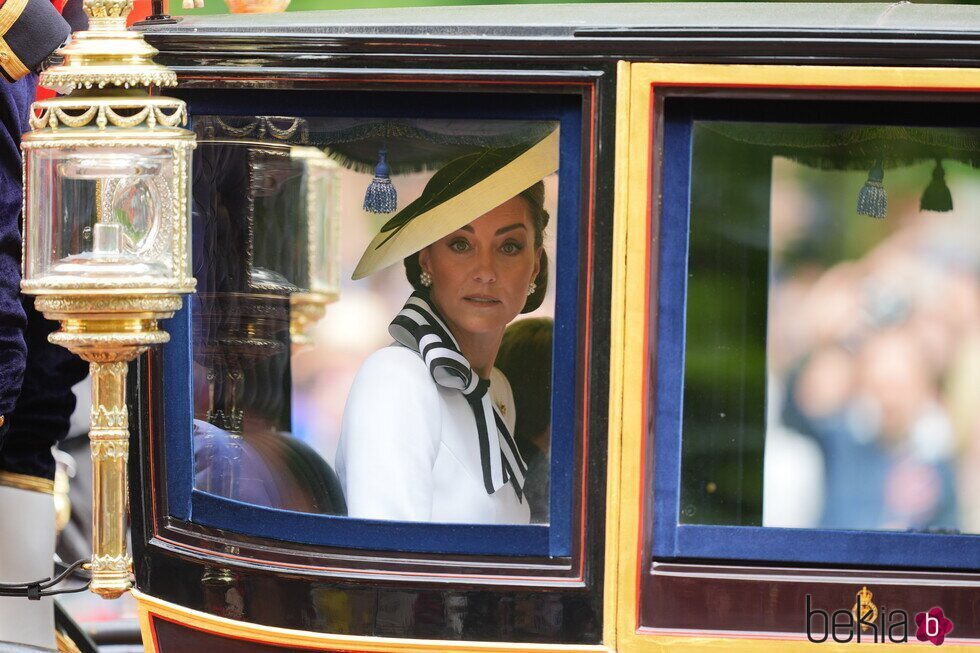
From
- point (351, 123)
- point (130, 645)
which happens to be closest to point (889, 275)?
point (351, 123)

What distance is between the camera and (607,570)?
1882 mm

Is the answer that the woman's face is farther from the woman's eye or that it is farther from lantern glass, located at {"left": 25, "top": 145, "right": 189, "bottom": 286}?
lantern glass, located at {"left": 25, "top": 145, "right": 189, "bottom": 286}

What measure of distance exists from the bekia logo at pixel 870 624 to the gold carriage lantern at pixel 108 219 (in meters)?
1.03

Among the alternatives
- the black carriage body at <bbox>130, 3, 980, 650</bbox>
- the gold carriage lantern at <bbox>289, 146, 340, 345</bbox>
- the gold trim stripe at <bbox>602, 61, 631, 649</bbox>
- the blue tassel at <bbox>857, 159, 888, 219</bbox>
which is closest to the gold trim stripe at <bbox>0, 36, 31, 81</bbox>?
the black carriage body at <bbox>130, 3, 980, 650</bbox>

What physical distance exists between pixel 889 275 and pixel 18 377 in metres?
1.45

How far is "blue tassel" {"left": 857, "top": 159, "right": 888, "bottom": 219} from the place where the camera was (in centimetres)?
184

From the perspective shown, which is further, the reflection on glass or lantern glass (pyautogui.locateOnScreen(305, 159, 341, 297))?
lantern glass (pyautogui.locateOnScreen(305, 159, 341, 297))

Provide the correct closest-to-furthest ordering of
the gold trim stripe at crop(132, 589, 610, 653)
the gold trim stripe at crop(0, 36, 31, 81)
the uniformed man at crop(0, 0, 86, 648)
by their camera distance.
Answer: the gold trim stripe at crop(132, 589, 610, 653), the gold trim stripe at crop(0, 36, 31, 81), the uniformed man at crop(0, 0, 86, 648)

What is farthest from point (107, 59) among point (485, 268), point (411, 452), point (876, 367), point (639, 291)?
point (876, 367)

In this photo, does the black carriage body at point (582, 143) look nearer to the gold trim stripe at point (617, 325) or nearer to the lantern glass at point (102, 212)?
the gold trim stripe at point (617, 325)

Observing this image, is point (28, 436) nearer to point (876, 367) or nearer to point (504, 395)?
point (504, 395)

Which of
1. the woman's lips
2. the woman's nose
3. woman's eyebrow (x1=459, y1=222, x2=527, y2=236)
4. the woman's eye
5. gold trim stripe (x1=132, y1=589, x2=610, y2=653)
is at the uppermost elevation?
woman's eyebrow (x1=459, y1=222, x2=527, y2=236)

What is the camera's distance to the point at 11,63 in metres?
2.13

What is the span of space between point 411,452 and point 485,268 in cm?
30
